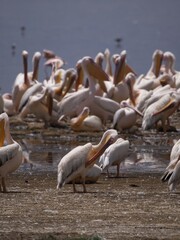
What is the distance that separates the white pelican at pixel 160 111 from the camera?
1670 cm

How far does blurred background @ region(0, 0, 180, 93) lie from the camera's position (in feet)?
123

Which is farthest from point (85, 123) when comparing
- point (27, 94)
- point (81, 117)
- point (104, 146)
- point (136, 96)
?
point (104, 146)

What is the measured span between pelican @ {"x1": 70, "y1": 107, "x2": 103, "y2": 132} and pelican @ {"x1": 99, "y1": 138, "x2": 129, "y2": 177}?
454 cm

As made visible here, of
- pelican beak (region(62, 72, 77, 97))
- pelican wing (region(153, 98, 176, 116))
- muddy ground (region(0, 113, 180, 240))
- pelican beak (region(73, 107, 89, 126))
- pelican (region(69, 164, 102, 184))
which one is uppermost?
pelican beak (region(62, 72, 77, 97))

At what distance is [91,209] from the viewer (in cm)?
930

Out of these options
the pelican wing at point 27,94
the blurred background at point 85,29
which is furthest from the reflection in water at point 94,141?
the blurred background at point 85,29

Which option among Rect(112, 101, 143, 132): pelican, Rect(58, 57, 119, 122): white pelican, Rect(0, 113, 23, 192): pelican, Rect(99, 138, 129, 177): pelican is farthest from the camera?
Rect(58, 57, 119, 122): white pelican

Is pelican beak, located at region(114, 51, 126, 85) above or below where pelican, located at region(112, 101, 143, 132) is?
above

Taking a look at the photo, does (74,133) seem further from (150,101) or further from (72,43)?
(72,43)

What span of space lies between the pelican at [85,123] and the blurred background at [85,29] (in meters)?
9.35

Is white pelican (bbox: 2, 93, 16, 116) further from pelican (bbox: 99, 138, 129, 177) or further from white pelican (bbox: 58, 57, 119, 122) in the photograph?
pelican (bbox: 99, 138, 129, 177)

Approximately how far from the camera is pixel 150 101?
58.6 feet

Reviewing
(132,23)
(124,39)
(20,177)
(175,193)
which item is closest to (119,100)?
(20,177)

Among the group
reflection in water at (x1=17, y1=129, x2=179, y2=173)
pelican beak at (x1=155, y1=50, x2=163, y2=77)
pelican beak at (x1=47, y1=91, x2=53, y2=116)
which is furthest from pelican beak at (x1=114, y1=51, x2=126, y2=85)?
reflection in water at (x1=17, y1=129, x2=179, y2=173)
